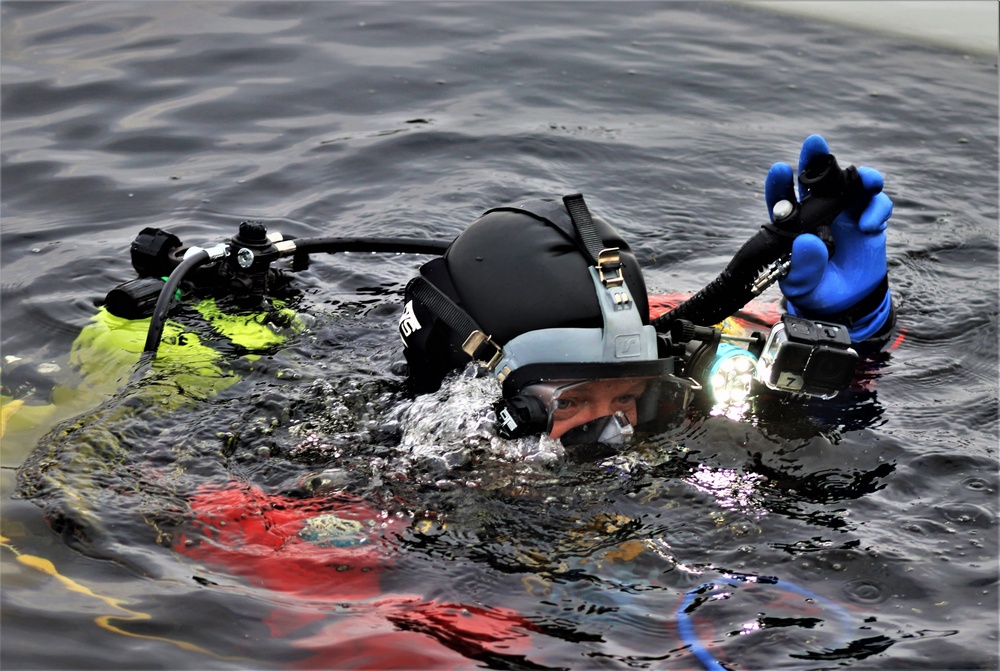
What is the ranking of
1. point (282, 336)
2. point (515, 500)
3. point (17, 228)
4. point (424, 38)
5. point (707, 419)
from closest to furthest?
point (515, 500), point (707, 419), point (282, 336), point (17, 228), point (424, 38)

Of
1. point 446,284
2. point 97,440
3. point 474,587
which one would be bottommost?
point 474,587

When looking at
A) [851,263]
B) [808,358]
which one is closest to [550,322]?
[808,358]

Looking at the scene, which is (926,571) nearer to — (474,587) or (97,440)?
(474,587)

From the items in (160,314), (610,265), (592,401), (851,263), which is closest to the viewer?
(610,265)

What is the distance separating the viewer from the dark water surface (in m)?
2.56

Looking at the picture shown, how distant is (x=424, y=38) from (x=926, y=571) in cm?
591

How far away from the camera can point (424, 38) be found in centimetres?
764

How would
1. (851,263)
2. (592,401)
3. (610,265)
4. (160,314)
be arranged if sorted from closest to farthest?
(610,265)
(592,401)
(160,314)
(851,263)

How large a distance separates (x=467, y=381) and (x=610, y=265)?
0.55 m

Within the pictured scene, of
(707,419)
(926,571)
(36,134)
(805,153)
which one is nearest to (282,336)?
(707,419)

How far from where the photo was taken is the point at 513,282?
2.87 meters

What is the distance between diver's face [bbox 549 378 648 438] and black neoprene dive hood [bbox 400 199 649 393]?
19cm

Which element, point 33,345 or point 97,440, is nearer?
point 97,440

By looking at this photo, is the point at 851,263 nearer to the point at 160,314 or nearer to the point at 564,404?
the point at 564,404
